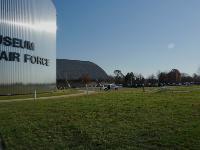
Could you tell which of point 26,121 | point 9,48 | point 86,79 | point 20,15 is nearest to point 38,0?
point 20,15

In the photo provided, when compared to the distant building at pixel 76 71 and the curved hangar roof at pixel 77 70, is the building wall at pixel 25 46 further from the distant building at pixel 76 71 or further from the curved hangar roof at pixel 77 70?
the curved hangar roof at pixel 77 70

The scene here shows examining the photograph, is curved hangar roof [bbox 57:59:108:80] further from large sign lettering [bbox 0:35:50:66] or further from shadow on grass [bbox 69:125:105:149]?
shadow on grass [bbox 69:125:105:149]

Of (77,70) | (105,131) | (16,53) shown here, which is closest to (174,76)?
(77,70)

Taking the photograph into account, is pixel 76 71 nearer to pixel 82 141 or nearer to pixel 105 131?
pixel 105 131

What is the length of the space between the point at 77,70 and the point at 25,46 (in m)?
93.4

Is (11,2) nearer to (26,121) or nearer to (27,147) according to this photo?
(26,121)

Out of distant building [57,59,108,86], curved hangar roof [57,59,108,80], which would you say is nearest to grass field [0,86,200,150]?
distant building [57,59,108,86]

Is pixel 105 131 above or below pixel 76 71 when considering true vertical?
below

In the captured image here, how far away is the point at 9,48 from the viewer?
4506 centimetres

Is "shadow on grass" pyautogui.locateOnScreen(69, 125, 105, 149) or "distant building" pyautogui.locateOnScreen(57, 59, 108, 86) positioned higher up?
"distant building" pyautogui.locateOnScreen(57, 59, 108, 86)

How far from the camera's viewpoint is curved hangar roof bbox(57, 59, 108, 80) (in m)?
136

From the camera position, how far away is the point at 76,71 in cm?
14062

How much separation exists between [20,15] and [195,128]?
1516 inches

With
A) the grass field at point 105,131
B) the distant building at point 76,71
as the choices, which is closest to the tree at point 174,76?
the distant building at point 76,71
